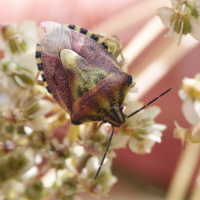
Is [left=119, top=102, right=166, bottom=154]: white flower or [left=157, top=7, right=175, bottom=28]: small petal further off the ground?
[left=157, top=7, right=175, bottom=28]: small petal

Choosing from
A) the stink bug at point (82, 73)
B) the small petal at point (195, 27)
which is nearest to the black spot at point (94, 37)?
the stink bug at point (82, 73)

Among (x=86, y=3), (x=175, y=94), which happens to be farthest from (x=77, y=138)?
(x=86, y=3)

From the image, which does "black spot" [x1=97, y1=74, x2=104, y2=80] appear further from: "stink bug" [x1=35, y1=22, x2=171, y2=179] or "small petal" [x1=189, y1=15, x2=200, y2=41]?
"small petal" [x1=189, y1=15, x2=200, y2=41]

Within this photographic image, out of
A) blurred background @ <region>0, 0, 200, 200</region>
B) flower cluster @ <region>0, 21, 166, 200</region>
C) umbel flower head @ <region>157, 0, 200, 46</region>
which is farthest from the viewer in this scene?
blurred background @ <region>0, 0, 200, 200</region>

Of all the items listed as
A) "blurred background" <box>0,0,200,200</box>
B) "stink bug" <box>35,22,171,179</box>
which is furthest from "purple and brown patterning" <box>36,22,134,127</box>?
"blurred background" <box>0,0,200,200</box>

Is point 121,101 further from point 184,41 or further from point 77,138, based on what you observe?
point 184,41

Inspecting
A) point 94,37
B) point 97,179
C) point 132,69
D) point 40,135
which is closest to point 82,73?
point 94,37
